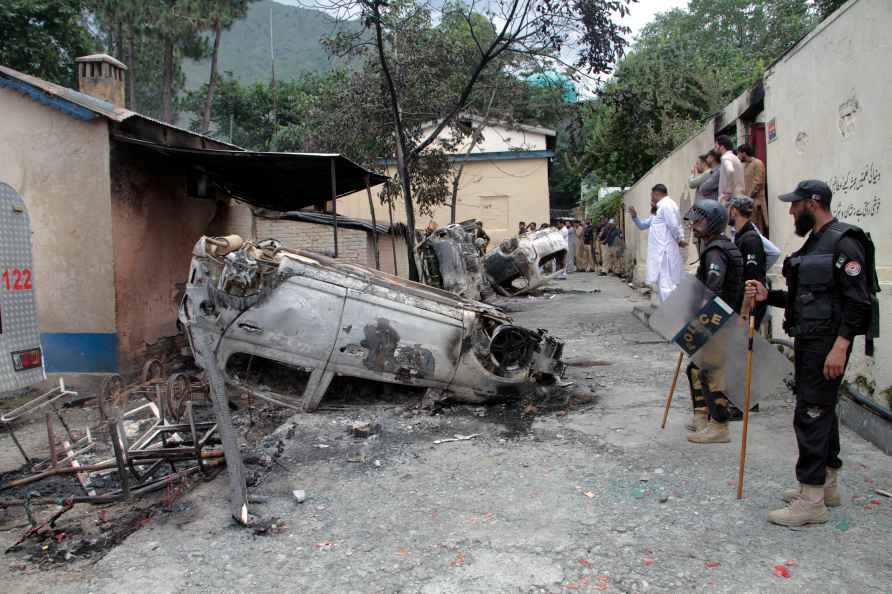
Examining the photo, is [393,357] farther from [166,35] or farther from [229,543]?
[166,35]

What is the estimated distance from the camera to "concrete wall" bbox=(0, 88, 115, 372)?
7387mm

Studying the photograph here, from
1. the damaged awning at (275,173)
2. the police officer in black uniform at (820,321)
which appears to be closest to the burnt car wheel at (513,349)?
the police officer in black uniform at (820,321)

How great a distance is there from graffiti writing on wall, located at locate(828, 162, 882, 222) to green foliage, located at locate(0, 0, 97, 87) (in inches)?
901

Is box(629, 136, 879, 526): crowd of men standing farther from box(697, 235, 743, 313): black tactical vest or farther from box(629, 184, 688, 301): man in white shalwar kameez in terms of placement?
box(629, 184, 688, 301): man in white shalwar kameez

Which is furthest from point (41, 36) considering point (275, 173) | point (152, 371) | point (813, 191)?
point (813, 191)

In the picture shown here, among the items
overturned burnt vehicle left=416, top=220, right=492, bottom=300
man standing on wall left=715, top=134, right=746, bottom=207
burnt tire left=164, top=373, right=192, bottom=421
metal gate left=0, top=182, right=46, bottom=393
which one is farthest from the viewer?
overturned burnt vehicle left=416, top=220, right=492, bottom=300

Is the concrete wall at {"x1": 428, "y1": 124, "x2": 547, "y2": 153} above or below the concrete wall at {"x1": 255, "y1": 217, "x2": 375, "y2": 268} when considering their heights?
above

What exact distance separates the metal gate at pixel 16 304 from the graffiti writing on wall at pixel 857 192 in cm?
627

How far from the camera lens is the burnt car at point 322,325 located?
202 inches

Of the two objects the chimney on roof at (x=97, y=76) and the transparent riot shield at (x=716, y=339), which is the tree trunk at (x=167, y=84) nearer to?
the chimney on roof at (x=97, y=76)

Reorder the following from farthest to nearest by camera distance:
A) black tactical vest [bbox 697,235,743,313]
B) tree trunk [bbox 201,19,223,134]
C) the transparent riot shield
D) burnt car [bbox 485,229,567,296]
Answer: tree trunk [bbox 201,19,223,134], burnt car [bbox 485,229,567,296], black tactical vest [bbox 697,235,743,313], the transparent riot shield

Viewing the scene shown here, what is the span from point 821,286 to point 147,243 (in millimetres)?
7538

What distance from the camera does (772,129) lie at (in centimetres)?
675

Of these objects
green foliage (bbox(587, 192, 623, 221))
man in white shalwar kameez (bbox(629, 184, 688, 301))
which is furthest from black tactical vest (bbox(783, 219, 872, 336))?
green foliage (bbox(587, 192, 623, 221))
